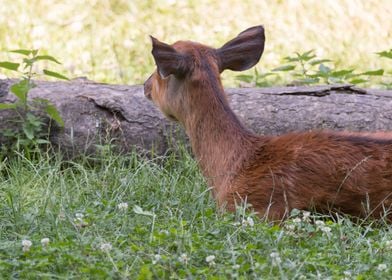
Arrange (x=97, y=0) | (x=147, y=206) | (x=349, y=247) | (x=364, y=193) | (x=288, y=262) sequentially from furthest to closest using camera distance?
(x=97, y=0) < (x=147, y=206) < (x=364, y=193) < (x=349, y=247) < (x=288, y=262)

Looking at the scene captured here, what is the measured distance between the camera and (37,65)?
455 inches

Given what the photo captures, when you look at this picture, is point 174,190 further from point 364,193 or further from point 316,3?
point 316,3

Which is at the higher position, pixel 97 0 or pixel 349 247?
pixel 97 0

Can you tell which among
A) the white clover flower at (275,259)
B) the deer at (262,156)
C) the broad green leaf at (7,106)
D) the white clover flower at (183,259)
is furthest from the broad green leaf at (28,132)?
the white clover flower at (275,259)

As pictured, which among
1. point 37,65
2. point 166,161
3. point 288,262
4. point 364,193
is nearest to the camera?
point 288,262

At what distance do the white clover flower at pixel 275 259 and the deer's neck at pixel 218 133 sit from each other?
4.95 ft

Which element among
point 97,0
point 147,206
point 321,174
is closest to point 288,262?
point 321,174

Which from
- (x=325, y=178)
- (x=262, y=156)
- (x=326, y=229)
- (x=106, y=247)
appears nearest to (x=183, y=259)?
(x=106, y=247)

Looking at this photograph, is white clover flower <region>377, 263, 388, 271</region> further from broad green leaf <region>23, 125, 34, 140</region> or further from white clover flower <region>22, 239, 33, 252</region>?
broad green leaf <region>23, 125, 34, 140</region>

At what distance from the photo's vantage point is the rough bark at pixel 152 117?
7945 millimetres

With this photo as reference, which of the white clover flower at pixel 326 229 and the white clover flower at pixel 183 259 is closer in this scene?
the white clover flower at pixel 183 259

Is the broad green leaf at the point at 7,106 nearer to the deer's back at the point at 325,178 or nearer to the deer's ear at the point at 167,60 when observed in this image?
the deer's ear at the point at 167,60

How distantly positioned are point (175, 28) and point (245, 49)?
5.66 metres

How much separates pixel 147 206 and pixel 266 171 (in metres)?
0.81
